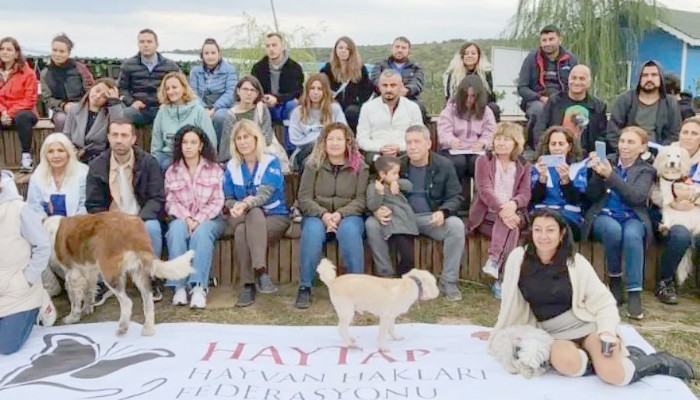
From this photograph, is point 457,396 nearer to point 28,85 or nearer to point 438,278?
point 438,278

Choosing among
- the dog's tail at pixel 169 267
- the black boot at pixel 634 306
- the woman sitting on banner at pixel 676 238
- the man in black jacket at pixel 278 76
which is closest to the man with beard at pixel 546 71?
the woman sitting on banner at pixel 676 238

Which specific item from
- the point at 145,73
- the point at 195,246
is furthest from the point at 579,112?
the point at 145,73

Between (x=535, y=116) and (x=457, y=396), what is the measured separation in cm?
400

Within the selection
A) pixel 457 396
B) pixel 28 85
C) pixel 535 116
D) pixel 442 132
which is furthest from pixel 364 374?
pixel 28 85

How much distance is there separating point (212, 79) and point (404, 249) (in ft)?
10.5

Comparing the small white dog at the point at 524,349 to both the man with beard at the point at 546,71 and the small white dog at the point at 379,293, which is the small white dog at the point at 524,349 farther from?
the man with beard at the point at 546,71

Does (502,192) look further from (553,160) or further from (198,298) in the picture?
(198,298)

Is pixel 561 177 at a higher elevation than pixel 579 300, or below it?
higher

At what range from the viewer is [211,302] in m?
5.52

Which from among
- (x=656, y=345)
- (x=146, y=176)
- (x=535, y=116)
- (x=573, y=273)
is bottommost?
(x=656, y=345)

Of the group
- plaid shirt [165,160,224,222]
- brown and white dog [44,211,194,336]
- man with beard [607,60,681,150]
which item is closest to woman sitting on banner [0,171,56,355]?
brown and white dog [44,211,194,336]

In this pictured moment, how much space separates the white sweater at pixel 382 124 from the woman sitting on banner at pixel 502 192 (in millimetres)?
1065

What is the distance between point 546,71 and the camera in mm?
7582

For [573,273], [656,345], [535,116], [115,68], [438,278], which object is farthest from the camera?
[115,68]
